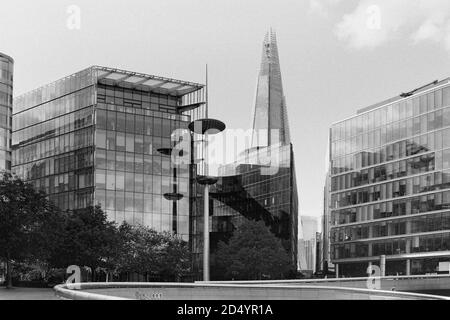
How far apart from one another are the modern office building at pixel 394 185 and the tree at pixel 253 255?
20.8 m

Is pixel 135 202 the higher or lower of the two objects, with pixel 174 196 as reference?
lower

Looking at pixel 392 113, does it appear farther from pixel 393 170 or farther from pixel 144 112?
pixel 144 112

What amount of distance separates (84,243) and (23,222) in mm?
11755

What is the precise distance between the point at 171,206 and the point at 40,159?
68.2 feet

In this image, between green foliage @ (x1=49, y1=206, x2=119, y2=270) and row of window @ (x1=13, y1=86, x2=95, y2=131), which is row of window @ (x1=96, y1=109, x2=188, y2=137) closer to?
row of window @ (x1=13, y1=86, x2=95, y2=131)

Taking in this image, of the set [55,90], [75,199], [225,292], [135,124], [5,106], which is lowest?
[225,292]

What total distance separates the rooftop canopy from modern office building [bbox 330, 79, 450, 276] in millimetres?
26556

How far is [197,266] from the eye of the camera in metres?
98.5

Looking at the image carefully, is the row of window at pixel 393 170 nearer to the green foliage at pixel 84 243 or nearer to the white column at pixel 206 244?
the white column at pixel 206 244

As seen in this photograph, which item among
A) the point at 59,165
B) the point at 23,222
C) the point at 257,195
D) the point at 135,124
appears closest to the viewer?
the point at 23,222

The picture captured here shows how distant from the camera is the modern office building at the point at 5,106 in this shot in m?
94.6

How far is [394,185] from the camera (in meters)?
101

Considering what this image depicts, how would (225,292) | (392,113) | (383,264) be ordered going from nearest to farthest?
1. (225,292)
2. (383,264)
3. (392,113)

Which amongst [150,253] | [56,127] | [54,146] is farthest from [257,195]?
[150,253]
